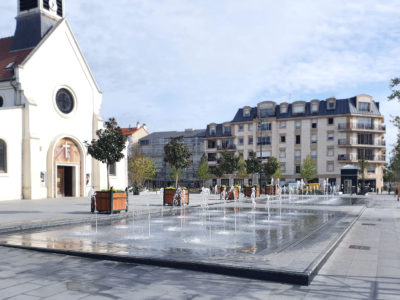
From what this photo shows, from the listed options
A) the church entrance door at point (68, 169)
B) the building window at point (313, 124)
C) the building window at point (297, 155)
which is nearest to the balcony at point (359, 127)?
the building window at point (313, 124)

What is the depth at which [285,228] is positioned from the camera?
11430 millimetres

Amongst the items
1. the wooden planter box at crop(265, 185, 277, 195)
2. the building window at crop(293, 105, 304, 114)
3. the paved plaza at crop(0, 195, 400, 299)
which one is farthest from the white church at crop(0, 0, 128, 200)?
the building window at crop(293, 105, 304, 114)

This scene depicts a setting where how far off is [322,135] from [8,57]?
49613 mm

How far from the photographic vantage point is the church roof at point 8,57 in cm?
2944

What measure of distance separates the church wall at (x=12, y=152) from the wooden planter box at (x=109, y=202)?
13445mm

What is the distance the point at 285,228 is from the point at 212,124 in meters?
65.0

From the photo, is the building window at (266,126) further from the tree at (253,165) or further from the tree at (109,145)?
the tree at (109,145)

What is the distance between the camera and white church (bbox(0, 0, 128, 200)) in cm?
2720

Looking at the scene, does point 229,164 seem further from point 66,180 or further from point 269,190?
point 66,180

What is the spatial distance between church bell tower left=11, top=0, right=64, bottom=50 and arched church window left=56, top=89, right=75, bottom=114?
188 inches

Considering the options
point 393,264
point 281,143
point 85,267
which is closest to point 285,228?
point 393,264

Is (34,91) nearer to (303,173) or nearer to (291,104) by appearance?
(303,173)

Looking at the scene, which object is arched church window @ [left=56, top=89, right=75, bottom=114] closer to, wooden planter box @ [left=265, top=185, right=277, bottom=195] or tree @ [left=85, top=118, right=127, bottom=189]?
tree @ [left=85, top=118, right=127, bottom=189]

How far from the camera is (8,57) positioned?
31.9m
